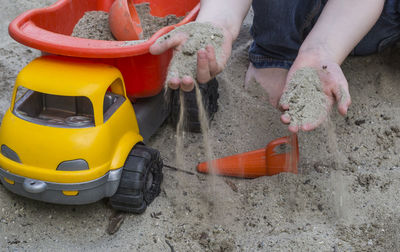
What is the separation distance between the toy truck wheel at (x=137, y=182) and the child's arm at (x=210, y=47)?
0.24 meters

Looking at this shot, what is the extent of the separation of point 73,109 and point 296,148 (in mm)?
679

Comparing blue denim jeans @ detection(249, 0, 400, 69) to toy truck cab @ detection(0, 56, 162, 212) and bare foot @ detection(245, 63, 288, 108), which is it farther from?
toy truck cab @ detection(0, 56, 162, 212)

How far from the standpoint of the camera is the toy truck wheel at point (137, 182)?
132cm

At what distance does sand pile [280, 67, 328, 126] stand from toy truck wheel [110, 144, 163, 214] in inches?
16.4

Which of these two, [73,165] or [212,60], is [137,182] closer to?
[73,165]

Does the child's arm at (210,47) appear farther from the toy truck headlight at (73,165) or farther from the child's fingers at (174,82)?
the toy truck headlight at (73,165)

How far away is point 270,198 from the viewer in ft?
4.65

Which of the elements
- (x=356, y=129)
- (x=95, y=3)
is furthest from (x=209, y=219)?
(x=95, y=3)

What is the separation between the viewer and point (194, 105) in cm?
168

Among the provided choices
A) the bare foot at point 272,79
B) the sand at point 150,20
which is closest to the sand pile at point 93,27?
the sand at point 150,20

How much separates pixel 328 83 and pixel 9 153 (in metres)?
0.88

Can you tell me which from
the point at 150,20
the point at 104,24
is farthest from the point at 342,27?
the point at 104,24

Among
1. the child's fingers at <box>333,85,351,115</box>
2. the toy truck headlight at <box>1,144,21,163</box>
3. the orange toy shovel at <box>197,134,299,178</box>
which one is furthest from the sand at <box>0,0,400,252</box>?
the child's fingers at <box>333,85,351,115</box>

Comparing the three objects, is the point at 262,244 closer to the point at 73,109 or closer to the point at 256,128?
the point at 256,128
